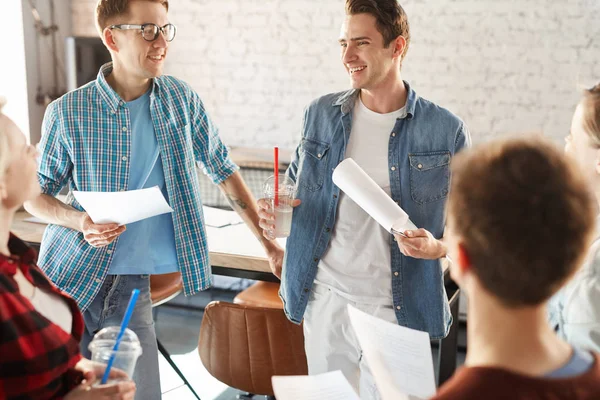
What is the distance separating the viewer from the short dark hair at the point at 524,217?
82 centimetres

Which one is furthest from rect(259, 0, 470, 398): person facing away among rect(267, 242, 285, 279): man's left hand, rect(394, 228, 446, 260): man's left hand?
rect(267, 242, 285, 279): man's left hand

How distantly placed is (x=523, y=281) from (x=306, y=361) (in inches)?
58.8

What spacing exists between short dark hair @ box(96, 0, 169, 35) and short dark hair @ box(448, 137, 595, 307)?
4.95 feet

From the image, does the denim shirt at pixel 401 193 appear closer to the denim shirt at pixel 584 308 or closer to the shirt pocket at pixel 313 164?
the shirt pocket at pixel 313 164

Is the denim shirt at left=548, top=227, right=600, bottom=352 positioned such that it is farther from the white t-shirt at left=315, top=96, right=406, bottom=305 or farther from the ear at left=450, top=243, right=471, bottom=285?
the white t-shirt at left=315, top=96, right=406, bottom=305

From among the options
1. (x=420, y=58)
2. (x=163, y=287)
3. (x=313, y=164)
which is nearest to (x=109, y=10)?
(x=313, y=164)

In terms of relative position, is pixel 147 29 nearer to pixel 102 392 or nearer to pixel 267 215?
pixel 267 215

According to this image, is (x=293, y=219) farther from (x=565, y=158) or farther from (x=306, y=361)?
(x=565, y=158)

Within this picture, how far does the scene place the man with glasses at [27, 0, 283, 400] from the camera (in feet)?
6.61

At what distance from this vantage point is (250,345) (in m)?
2.21

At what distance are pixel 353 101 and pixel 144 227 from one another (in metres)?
0.77

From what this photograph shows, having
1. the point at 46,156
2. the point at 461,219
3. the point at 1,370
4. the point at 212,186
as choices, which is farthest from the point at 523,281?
the point at 212,186

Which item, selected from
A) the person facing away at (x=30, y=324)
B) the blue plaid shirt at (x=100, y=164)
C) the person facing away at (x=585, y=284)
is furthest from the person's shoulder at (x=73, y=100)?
the person facing away at (x=585, y=284)

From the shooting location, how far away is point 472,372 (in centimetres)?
84
